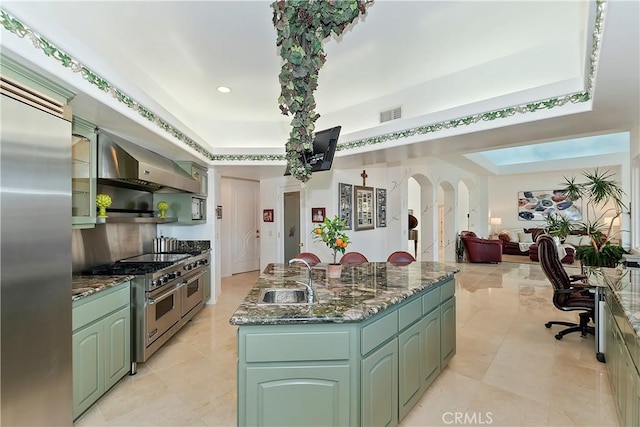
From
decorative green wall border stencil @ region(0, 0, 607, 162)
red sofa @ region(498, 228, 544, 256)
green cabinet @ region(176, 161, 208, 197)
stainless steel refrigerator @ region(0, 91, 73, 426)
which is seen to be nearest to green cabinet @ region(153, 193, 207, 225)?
green cabinet @ region(176, 161, 208, 197)

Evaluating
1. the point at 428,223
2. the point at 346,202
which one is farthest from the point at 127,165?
the point at 428,223

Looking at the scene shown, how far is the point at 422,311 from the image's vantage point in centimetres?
218

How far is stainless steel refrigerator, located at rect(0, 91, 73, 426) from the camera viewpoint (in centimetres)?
145

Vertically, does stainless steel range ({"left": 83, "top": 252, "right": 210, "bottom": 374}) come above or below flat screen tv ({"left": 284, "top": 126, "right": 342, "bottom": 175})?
below

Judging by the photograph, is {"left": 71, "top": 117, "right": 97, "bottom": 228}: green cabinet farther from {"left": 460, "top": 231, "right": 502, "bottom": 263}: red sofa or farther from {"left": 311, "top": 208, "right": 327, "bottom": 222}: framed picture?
{"left": 460, "top": 231, "right": 502, "bottom": 263}: red sofa

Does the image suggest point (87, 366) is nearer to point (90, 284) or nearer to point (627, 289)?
point (90, 284)

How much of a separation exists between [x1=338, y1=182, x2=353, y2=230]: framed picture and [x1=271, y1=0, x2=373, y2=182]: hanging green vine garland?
351cm

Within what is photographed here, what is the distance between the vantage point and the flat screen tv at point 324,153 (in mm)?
2543

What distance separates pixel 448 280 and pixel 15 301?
9.58 ft

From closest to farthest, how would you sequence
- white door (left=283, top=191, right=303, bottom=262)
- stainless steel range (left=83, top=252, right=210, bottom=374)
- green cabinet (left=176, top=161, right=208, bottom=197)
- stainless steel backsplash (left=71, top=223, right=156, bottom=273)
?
stainless steel range (left=83, top=252, right=210, bottom=374), stainless steel backsplash (left=71, top=223, right=156, bottom=273), green cabinet (left=176, top=161, right=208, bottom=197), white door (left=283, top=191, right=303, bottom=262)

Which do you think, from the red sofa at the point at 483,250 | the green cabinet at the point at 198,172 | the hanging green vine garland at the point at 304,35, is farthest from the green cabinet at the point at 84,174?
the red sofa at the point at 483,250

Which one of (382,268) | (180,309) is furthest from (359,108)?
(180,309)

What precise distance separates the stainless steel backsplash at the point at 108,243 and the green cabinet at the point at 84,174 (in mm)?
237

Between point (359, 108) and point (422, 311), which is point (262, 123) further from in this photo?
point (422, 311)
